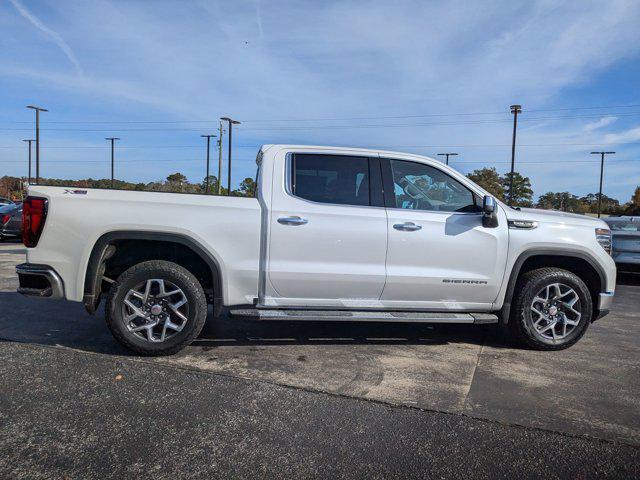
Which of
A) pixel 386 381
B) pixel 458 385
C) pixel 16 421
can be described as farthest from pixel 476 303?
pixel 16 421

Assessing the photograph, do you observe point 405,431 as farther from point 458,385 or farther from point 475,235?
point 475,235

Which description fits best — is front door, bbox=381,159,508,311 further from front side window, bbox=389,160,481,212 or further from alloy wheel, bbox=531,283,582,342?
alloy wheel, bbox=531,283,582,342

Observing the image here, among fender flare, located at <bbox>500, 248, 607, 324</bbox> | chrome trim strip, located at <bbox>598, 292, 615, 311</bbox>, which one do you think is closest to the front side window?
fender flare, located at <bbox>500, 248, 607, 324</bbox>

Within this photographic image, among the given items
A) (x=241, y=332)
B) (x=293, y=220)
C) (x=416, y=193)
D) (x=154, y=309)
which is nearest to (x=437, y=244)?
(x=416, y=193)

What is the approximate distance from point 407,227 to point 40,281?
10.9 feet

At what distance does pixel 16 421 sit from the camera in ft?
10.2

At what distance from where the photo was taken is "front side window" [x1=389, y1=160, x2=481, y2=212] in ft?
15.6

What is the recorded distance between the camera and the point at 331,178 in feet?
15.5

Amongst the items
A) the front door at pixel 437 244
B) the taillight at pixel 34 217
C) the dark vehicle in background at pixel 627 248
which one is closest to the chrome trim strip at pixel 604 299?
the front door at pixel 437 244

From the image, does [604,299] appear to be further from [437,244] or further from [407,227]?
[407,227]

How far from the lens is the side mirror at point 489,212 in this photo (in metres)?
4.53

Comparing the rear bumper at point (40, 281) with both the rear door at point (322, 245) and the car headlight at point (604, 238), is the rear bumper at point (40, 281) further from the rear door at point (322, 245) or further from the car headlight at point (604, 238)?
the car headlight at point (604, 238)

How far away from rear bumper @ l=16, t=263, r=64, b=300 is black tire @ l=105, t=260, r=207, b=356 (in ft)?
1.52

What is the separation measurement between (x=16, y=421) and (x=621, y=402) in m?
4.24
